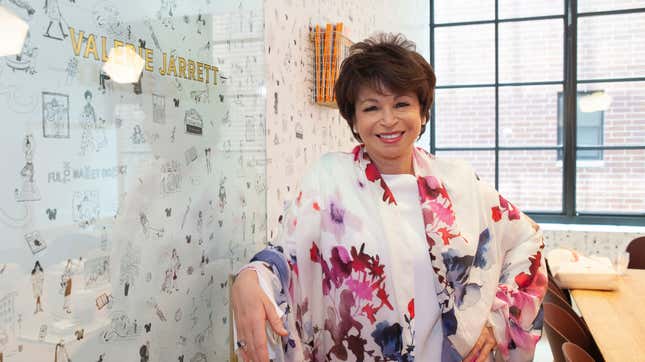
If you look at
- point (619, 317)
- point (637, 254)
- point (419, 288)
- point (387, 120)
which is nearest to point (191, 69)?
point (387, 120)

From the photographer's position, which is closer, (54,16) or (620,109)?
(54,16)

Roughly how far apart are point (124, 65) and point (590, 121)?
4.55 m

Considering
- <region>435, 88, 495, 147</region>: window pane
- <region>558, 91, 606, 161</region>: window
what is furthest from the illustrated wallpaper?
<region>558, 91, 606, 161</region>: window

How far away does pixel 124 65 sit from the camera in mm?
1274

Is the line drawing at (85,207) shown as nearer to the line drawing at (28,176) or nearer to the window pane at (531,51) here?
the line drawing at (28,176)

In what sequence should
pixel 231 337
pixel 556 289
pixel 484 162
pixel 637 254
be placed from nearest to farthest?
pixel 231 337, pixel 556 289, pixel 637 254, pixel 484 162

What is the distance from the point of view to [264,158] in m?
2.07

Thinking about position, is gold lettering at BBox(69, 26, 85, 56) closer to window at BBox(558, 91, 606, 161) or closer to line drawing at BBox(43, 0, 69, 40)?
line drawing at BBox(43, 0, 69, 40)

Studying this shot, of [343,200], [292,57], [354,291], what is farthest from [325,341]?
[292,57]

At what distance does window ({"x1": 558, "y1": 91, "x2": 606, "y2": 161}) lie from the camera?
4863mm

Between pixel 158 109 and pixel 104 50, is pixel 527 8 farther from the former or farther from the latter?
pixel 104 50

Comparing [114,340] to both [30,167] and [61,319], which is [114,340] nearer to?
[61,319]

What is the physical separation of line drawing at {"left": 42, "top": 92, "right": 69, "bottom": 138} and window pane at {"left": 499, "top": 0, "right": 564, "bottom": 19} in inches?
186

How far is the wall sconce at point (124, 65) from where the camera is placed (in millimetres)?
1228
